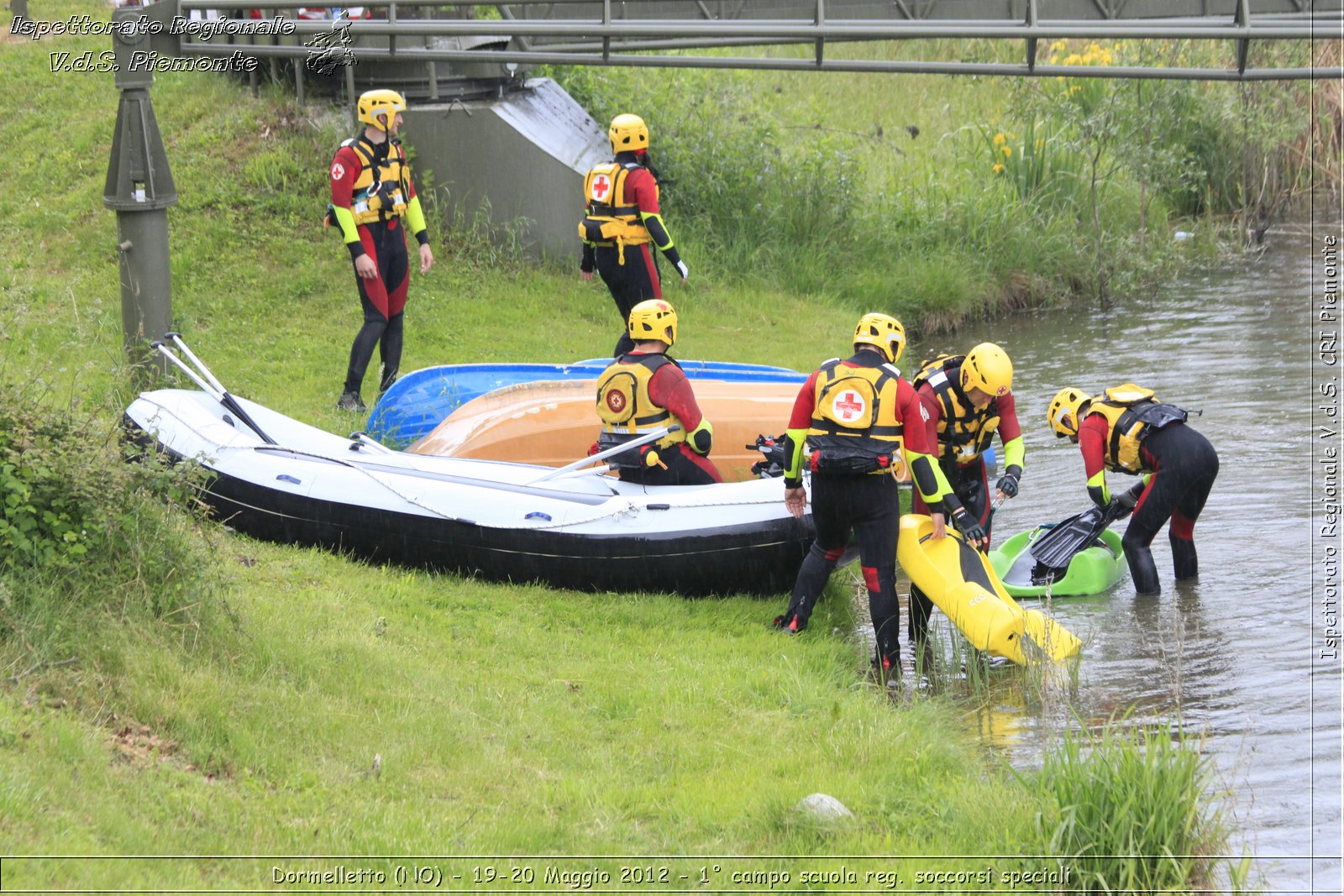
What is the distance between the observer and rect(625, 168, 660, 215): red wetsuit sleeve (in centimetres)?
1016

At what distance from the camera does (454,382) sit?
990cm

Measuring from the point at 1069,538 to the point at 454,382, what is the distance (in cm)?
442

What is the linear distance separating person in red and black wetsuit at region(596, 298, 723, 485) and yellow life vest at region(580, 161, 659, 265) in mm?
2619

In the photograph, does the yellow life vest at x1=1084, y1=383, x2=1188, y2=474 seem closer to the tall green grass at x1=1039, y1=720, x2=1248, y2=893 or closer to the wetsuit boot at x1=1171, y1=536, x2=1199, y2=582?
the wetsuit boot at x1=1171, y1=536, x2=1199, y2=582

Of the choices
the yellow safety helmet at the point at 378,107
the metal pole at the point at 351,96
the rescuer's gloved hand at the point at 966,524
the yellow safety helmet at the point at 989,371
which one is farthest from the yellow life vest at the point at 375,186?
the rescuer's gloved hand at the point at 966,524

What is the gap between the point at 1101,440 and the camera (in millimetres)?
7973

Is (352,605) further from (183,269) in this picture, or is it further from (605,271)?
(183,269)

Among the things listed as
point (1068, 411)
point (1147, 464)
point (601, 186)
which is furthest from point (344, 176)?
point (1147, 464)

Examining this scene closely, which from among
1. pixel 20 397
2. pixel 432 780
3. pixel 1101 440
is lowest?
pixel 432 780

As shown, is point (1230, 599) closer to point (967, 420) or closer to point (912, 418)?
point (967, 420)

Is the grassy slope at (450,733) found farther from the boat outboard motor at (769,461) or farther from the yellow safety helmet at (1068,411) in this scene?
the yellow safety helmet at (1068,411)

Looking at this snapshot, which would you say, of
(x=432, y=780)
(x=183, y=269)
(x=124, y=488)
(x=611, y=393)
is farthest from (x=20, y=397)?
(x=183, y=269)

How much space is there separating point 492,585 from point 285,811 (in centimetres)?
282

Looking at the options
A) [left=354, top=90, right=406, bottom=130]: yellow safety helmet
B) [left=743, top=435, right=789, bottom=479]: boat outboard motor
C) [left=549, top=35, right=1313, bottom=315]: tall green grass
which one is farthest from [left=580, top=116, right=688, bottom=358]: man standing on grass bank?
[left=549, top=35, right=1313, bottom=315]: tall green grass
